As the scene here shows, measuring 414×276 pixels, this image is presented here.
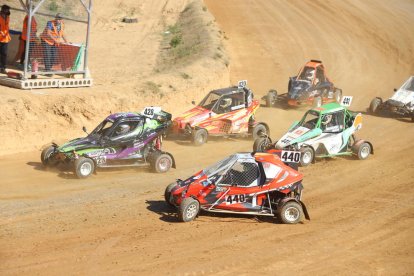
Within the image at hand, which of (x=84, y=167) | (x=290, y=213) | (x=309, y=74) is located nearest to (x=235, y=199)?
(x=290, y=213)

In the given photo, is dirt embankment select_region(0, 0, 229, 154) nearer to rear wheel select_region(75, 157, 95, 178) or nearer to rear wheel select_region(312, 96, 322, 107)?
rear wheel select_region(75, 157, 95, 178)

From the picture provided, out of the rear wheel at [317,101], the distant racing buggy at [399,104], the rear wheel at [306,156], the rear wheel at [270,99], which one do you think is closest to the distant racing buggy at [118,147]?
the rear wheel at [306,156]

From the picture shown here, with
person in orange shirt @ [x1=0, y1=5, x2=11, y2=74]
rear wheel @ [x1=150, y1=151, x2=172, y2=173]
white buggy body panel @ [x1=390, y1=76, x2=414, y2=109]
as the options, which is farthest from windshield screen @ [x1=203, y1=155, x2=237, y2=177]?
white buggy body panel @ [x1=390, y1=76, x2=414, y2=109]

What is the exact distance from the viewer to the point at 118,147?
17.1 m

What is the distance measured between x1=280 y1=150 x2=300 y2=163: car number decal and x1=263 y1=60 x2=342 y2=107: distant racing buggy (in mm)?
11263

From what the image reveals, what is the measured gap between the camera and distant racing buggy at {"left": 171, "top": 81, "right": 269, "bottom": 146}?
20.4 metres

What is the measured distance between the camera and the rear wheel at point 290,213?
13547mm

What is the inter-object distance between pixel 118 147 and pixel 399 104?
12176mm

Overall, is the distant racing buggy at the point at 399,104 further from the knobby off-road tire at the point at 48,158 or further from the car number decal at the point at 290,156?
the knobby off-road tire at the point at 48,158

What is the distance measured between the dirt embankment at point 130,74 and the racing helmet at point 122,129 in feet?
10.8

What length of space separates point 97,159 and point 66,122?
368 centimetres

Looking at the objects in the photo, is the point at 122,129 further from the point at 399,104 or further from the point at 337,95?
the point at 337,95

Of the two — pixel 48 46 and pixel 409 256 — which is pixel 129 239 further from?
pixel 48 46

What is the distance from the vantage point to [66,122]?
1989cm
